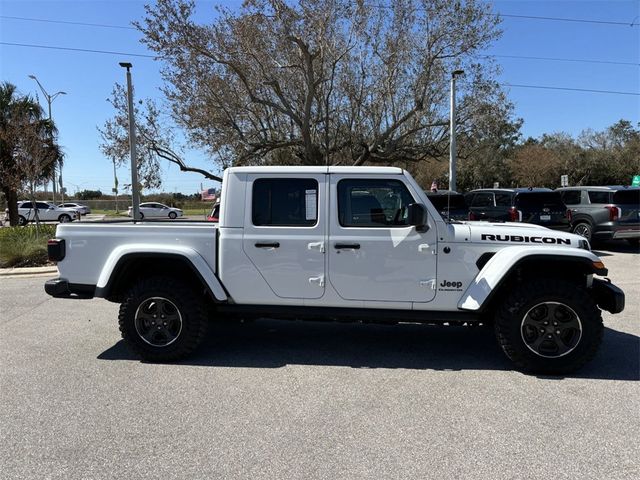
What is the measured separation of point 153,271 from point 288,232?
1505 mm

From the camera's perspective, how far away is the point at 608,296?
4758 mm

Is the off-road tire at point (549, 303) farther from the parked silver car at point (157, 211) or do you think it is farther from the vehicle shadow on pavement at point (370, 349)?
the parked silver car at point (157, 211)

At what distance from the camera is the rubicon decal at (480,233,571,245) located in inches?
185

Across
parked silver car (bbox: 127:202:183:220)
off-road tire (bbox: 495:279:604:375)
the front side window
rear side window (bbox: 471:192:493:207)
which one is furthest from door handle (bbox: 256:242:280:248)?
parked silver car (bbox: 127:202:183:220)

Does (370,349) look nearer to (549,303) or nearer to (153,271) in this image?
(549,303)

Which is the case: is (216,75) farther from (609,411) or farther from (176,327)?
(609,411)

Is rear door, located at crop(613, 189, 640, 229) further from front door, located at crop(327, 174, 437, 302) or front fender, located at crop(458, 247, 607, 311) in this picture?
front door, located at crop(327, 174, 437, 302)

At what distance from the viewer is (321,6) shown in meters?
18.4

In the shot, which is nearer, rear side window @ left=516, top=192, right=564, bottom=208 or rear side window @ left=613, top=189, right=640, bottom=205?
rear side window @ left=516, top=192, right=564, bottom=208

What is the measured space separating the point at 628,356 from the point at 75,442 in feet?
16.8

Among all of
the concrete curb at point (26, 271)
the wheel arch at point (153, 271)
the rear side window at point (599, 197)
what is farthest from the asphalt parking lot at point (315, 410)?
the rear side window at point (599, 197)

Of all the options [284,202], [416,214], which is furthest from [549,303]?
[284,202]

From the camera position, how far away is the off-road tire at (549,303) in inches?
180

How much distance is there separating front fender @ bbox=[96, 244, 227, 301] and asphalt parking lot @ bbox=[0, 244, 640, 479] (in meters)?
0.77
